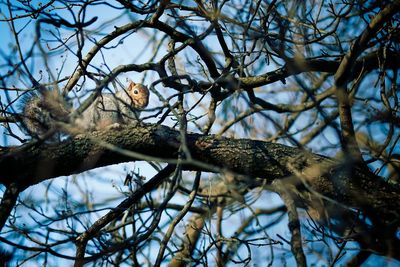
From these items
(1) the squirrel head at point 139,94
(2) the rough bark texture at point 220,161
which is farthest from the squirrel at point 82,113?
(2) the rough bark texture at point 220,161

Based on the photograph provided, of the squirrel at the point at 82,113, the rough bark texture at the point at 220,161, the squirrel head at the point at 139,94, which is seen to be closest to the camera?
the squirrel at the point at 82,113

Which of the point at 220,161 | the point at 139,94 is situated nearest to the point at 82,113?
the point at 220,161

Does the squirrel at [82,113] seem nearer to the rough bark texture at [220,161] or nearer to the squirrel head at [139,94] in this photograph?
the squirrel head at [139,94]

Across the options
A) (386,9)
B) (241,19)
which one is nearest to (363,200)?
(386,9)

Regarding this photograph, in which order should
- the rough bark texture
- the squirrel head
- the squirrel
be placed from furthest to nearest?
the squirrel head
the rough bark texture
the squirrel

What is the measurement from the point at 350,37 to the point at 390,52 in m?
0.44

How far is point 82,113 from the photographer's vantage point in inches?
86.2

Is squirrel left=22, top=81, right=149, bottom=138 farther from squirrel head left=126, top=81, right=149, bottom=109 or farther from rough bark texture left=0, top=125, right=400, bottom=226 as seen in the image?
rough bark texture left=0, top=125, right=400, bottom=226

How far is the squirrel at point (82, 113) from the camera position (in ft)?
6.20

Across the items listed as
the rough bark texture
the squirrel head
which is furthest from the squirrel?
the rough bark texture

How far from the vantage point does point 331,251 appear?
9.65ft

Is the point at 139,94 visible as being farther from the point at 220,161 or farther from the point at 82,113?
the point at 82,113

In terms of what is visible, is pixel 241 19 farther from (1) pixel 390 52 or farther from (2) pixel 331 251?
(2) pixel 331 251

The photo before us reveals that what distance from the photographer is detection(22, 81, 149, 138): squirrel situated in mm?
1890
